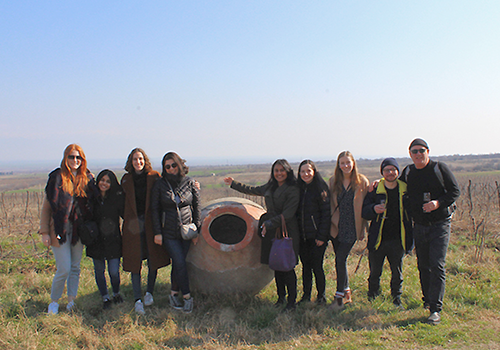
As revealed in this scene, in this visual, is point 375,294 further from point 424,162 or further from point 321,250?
point 424,162

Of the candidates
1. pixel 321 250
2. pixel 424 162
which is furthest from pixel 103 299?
pixel 424 162

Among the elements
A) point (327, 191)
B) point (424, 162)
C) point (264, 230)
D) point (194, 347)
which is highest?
point (424, 162)

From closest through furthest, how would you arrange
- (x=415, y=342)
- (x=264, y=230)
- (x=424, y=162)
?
1. (x=415, y=342)
2. (x=424, y=162)
3. (x=264, y=230)

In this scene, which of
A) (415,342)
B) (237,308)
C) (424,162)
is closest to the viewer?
(415,342)

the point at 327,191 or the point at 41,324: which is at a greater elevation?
the point at 327,191

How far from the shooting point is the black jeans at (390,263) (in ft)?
14.1

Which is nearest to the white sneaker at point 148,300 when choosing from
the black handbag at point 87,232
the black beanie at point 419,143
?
the black handbag at point 87,232

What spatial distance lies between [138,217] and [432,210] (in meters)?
3.56

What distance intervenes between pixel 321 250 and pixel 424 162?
5.35 feet

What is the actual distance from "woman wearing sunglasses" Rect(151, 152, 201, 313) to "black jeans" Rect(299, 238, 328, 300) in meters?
1.54

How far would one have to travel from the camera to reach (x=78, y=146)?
4.18 meters

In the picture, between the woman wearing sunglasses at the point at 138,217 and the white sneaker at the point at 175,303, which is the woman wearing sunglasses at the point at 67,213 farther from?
the white sneaker at the point at 175,303

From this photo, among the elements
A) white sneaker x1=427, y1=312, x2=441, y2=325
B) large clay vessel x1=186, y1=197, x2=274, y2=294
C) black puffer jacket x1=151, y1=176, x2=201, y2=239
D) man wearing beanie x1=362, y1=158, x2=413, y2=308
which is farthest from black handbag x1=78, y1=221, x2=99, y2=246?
white sneaker x1=427, y1=312, x2=441, y2=325

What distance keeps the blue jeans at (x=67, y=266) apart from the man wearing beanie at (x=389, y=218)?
3.67m
